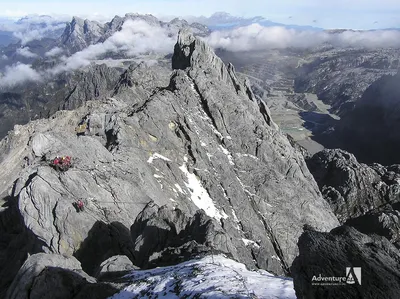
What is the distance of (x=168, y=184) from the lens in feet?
154

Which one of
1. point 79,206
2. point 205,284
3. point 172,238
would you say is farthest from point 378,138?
point 205,284

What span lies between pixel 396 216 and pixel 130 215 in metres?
54.6

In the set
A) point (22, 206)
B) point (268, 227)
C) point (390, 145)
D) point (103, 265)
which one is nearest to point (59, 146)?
point (22, 206)

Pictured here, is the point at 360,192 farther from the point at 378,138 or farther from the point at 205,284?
the point at 378,138

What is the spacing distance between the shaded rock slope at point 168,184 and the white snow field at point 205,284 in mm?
3416

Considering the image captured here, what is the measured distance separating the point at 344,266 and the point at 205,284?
7370mm

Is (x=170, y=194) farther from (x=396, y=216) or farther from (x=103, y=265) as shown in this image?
(x=396, y=216)

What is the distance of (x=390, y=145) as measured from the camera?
16712cm

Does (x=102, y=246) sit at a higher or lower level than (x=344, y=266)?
lower

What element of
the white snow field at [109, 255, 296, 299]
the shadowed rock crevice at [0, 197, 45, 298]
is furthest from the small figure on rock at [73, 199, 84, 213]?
the white snow field at [109, 255, 296, 299]

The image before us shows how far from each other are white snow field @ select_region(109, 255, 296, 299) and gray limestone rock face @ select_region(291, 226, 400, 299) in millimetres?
3562

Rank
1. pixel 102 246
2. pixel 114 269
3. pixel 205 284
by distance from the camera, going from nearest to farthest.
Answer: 1. pixel 205 284
2. pixel 114 269
3. pixel 102 246

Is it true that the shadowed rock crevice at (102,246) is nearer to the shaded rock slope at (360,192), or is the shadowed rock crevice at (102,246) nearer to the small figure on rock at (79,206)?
the small figure on rock at (79,206)

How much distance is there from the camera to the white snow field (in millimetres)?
17875
